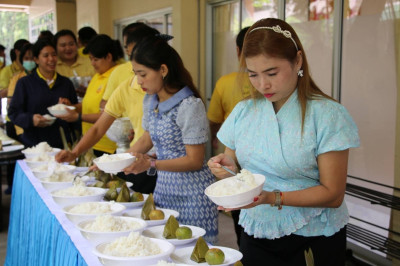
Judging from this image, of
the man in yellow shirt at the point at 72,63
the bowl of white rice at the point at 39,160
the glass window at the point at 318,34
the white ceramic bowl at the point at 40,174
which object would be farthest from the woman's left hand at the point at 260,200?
the man in yellow shirt at the point at 72,63

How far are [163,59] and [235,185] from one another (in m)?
0.79

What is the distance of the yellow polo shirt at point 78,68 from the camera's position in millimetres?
4617

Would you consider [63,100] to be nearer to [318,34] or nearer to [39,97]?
[39,97]

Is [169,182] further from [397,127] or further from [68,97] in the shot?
[68,97]

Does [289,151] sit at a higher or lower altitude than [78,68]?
lower

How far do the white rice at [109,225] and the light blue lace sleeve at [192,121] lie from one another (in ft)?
1.41

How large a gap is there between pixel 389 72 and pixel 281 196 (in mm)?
1680

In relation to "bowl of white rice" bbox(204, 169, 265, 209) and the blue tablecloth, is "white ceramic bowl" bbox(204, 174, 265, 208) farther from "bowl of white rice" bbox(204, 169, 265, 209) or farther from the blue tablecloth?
the blue tablecloth

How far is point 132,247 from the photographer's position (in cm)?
130

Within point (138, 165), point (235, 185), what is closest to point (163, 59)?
point (138, 165)

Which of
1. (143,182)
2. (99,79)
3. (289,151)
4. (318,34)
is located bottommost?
(143,182)

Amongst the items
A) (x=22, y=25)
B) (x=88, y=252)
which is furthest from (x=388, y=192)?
(x=22, y=25)

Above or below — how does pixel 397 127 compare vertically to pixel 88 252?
above

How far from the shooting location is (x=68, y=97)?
371 centimetres
